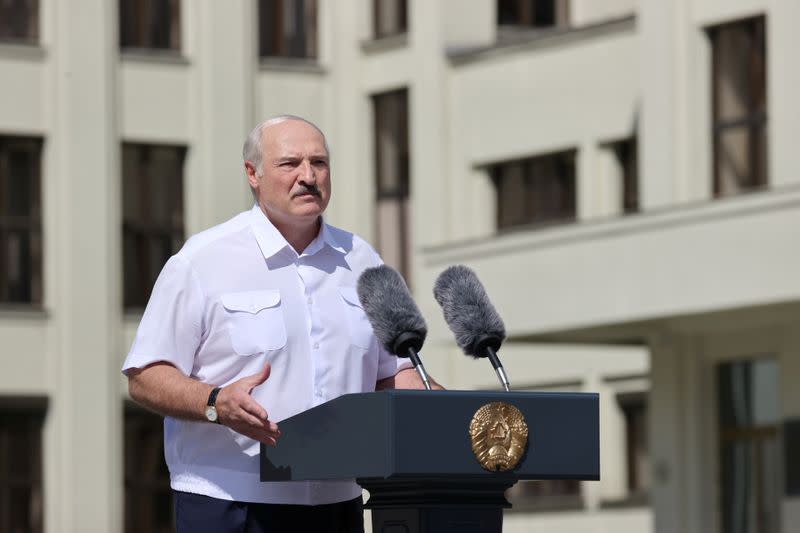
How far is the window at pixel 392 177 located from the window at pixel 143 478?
449cm

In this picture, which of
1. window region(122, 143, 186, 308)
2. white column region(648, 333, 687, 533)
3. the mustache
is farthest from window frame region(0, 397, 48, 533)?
the mustache

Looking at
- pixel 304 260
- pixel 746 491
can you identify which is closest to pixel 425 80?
pixel 746 491

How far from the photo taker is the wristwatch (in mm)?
6125

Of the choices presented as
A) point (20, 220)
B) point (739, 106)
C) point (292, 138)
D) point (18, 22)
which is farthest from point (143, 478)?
point (292, 138)

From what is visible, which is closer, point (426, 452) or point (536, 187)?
point (426, 452)

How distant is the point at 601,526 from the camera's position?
3538cm

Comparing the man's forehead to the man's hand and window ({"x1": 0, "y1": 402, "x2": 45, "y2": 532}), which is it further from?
window ({"x1": 0, "y1": 402, "x2": 45, "y2": 532})

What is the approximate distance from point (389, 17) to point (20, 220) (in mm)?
6566

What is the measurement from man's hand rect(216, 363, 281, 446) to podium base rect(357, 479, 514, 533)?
27 cm

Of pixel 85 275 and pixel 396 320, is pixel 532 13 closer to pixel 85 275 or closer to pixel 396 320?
pixel 85 275

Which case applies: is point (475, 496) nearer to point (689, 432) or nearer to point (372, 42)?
point (689, 432)

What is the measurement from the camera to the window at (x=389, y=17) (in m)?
38.5

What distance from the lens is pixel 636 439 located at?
3606 cm

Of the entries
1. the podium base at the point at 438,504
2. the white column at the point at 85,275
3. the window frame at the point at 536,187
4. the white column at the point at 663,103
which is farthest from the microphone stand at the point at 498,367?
the white column at the point at 85,275
